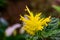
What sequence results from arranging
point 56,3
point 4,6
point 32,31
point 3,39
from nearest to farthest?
point 32,31, point 3,39, point 56,3, point 4,6

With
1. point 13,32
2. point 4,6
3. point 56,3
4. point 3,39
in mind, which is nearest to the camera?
point 3,39

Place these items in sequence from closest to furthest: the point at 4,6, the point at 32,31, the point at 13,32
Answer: the point at 32,31
the point at 13,32
the point at 4,6

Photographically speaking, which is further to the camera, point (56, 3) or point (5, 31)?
point (56, 3)

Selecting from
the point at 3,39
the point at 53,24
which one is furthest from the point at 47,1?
the point at 53,24

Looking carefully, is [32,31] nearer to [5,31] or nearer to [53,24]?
[53,24]

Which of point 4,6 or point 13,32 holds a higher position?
point 4,6

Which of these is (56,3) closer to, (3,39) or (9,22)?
(9,22)

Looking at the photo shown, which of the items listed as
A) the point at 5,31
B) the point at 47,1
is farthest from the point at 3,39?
the point at 47,1

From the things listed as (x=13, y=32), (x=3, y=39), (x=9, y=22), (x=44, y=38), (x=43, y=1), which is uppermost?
(x=43, y=1)

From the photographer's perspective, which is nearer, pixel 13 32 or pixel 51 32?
pixel 51 32
